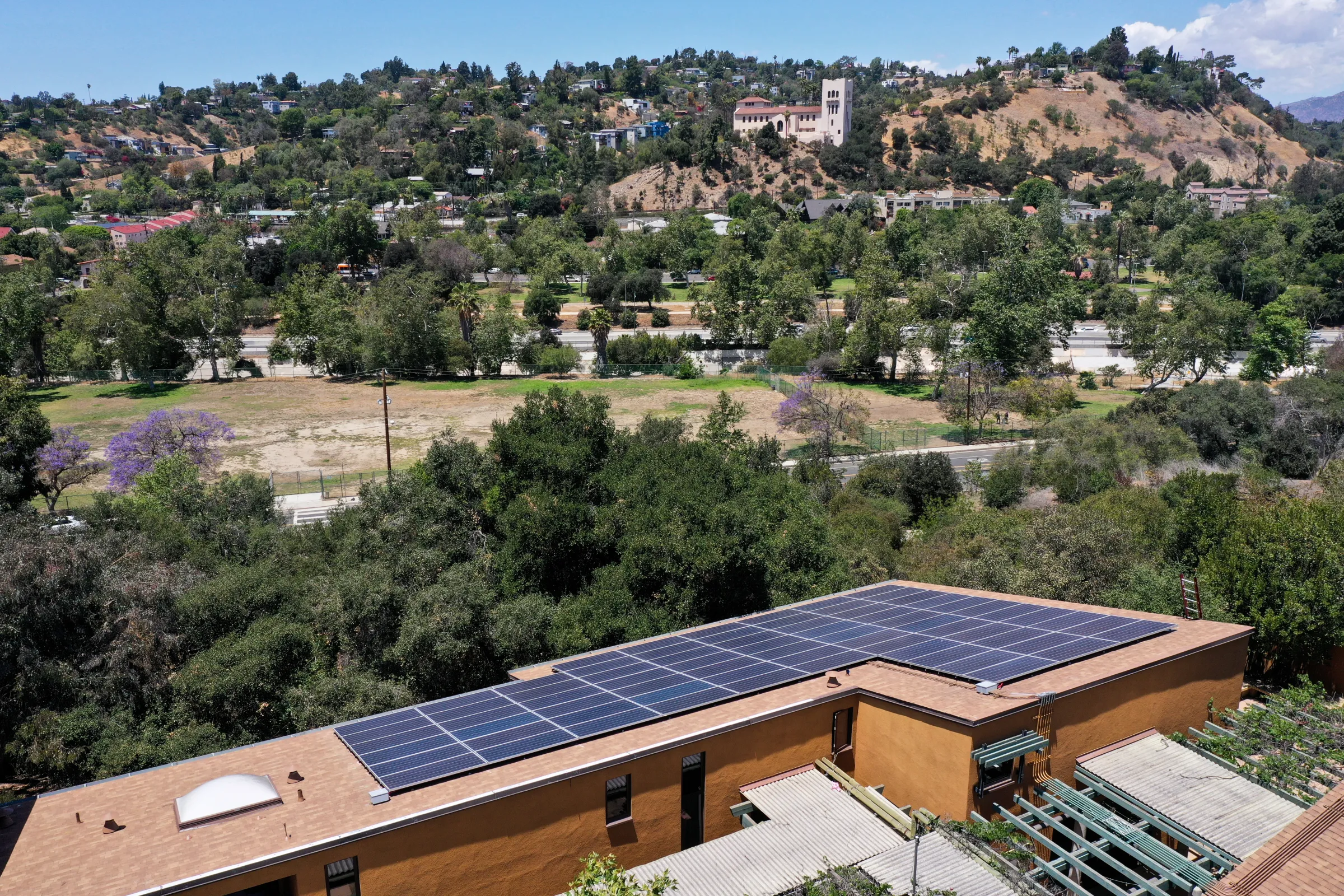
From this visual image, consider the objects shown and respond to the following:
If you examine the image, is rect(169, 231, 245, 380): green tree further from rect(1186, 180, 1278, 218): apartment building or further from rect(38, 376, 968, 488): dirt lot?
rect(1186, 180, 1278, 218): apartment building

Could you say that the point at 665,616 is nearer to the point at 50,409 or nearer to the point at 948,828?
the point at 948,828

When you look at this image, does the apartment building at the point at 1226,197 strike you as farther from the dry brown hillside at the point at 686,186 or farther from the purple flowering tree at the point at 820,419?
the purple flowering tree at the point at 820,419

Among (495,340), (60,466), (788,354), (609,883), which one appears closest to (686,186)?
(788,354)

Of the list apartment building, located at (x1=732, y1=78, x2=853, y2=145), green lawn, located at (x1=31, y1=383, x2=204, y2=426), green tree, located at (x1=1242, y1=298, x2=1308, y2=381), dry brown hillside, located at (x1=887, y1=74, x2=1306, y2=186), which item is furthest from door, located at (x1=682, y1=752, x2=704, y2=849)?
dry brown hillside, located at (x1=887, y1=74, x2=1306, y2=186)

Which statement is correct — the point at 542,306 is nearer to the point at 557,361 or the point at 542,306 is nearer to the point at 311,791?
the point at 557,361

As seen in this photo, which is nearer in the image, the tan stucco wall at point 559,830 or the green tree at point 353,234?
the tan stucco wall at point 559,830

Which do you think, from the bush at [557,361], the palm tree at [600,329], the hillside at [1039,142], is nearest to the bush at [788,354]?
A: the palm tree at [600,329]

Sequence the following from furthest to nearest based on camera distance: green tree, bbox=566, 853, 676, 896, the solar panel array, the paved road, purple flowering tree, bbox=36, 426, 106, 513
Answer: the paved road → purple flowering tree, bbox=36, 426, 106, 513 → the solar panel array → green tree, bbox=566, 853, 676, 896
